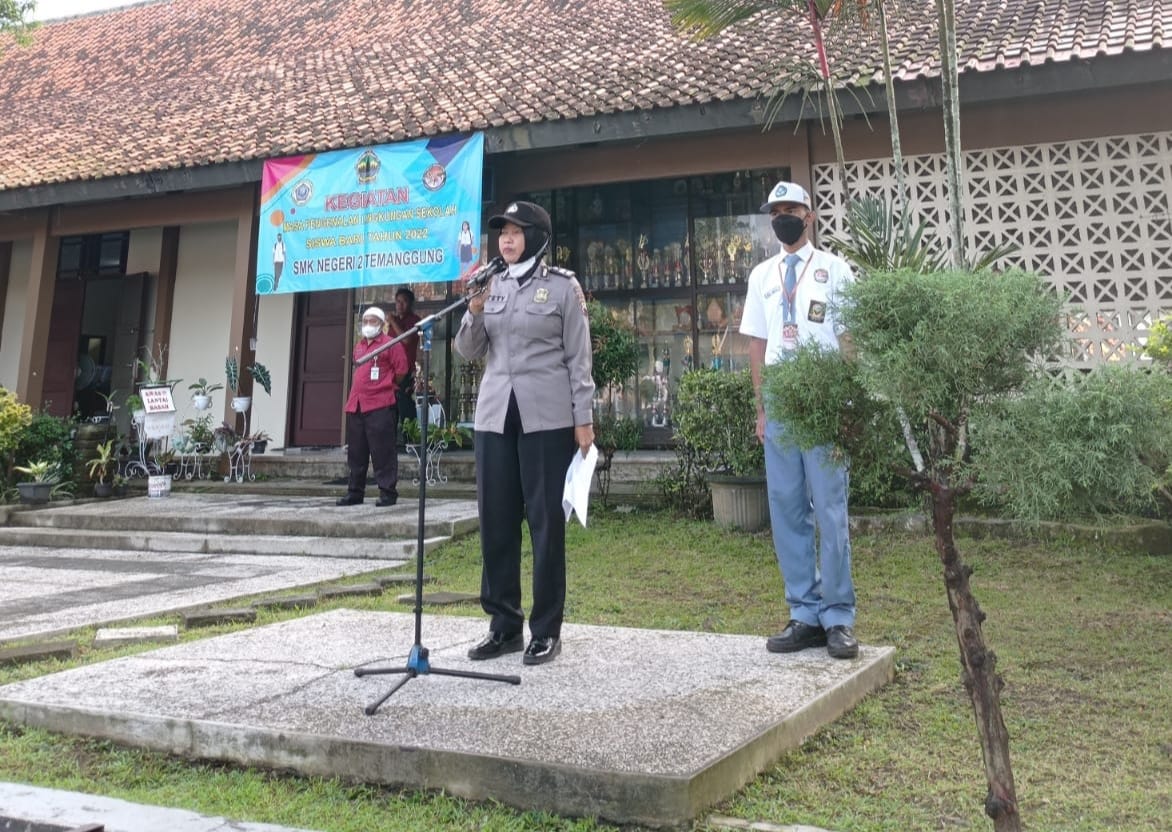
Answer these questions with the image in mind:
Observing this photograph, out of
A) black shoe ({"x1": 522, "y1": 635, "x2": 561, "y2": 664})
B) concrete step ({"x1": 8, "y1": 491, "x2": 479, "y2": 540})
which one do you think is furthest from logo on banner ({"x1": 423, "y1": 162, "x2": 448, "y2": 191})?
black shoe ({"x1": 522, "y1": 635, "x2": 561, "y2": 664})

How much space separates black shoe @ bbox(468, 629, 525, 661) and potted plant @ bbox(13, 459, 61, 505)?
7840 mm

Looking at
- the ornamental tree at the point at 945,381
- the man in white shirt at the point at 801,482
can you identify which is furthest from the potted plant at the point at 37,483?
the ornamental tree at the point at 945,381

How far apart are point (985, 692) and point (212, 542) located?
6.75m

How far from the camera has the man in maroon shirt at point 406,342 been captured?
9.49 m

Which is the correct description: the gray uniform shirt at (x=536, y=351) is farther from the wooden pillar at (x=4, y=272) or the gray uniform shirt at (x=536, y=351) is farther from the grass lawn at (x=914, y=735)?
the wooden pillar at (x=4, y=272)

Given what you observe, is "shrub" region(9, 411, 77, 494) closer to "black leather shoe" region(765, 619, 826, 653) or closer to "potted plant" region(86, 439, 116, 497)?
"potted plant" region(86, 439, 116, 497)

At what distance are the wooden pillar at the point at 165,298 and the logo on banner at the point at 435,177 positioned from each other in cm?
558

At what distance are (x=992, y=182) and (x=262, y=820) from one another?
8.06 metres

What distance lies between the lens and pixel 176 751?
2.53m

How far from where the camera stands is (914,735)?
8.55 feet

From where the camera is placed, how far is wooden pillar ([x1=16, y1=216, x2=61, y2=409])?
441 inches

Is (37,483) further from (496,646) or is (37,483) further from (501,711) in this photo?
(501,711)

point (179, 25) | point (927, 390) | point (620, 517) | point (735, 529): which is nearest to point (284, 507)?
point (620, 517)

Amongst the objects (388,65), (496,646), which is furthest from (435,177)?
(496,646)
